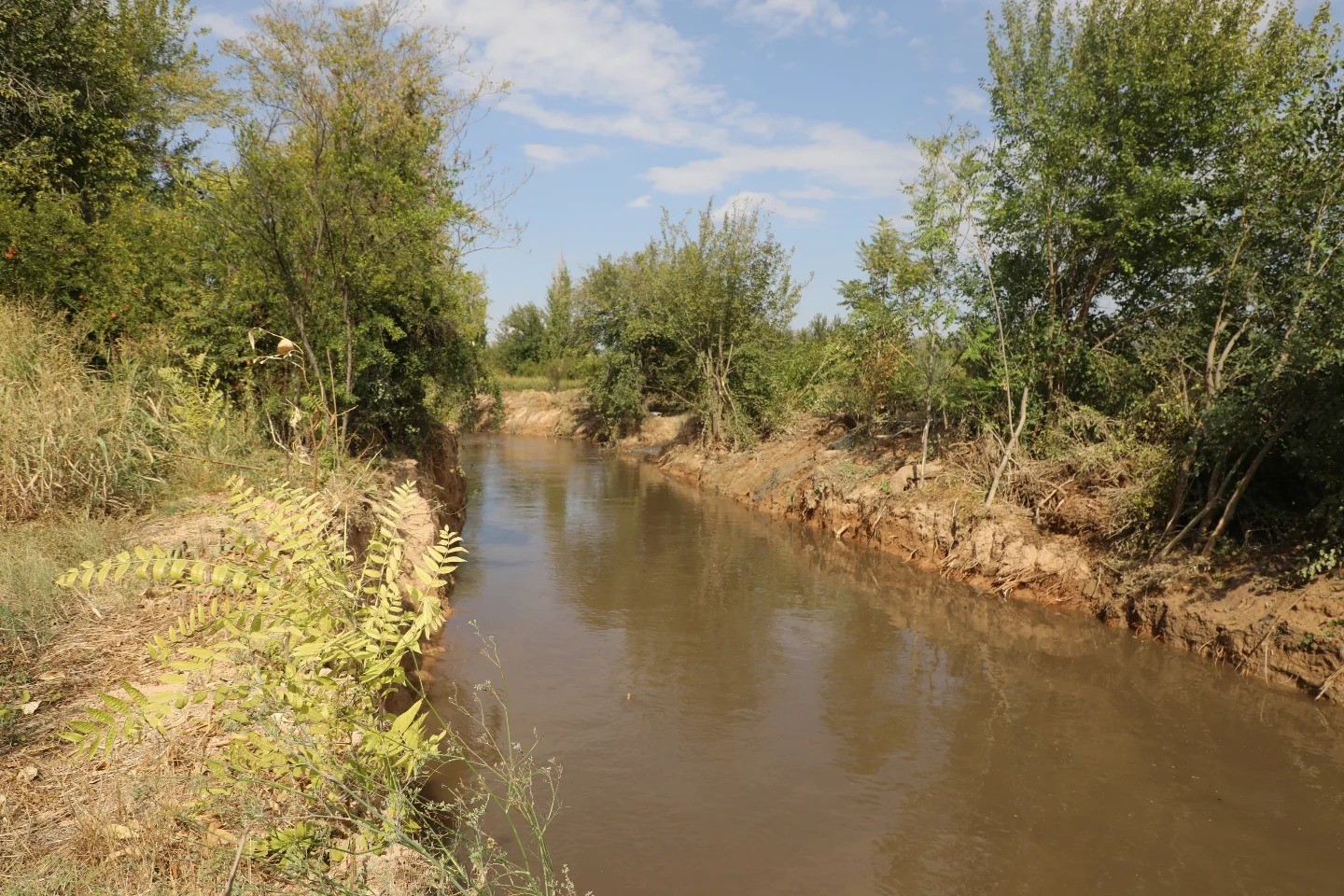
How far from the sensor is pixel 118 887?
9.29 ft

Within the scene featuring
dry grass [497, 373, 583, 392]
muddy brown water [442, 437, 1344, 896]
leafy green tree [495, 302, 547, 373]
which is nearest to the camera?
muddy brown water [442, 437, 1344, 896]

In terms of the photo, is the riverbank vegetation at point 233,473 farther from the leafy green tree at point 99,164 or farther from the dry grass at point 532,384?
the dry grass at point 532,384

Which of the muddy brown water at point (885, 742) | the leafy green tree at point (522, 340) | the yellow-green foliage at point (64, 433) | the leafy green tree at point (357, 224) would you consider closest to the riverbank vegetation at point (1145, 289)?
the muddy brown water at point (885, 742)

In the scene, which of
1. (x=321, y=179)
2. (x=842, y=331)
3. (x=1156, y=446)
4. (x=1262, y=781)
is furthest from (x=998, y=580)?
(x=321, y=179)

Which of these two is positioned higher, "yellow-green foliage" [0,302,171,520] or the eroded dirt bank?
"yellow-green foliage" [0,302,171,520]

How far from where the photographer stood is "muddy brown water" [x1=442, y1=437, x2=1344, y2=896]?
201 inches

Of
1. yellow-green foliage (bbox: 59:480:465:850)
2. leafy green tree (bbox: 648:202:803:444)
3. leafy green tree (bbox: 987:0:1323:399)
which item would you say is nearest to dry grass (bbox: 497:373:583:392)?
leafy green tree (bbox: 648:202:803:444)

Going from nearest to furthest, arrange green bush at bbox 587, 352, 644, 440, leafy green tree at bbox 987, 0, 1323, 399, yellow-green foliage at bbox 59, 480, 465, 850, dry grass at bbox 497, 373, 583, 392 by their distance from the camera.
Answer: yellow-green foliage at bbox 59, 480, 465, 850 → leafy green tree at bbox 987, 0, 1323, 399 → green bush at bbox 587, 352, 644, 440 → dry grass at bbox 497, 373, 583, 392

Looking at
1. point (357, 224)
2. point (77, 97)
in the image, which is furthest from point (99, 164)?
point (357, 224)

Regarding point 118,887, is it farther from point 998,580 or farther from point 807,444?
point 807,444

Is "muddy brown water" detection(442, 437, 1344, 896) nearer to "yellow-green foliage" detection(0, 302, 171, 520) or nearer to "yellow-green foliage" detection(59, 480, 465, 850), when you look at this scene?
"yellow-green foliage" detection(59, 480, 465, 850)

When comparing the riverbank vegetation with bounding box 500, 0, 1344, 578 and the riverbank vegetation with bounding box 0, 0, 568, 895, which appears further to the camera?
the riverbank vegetation with bounding box 500, 0, 1344, 578

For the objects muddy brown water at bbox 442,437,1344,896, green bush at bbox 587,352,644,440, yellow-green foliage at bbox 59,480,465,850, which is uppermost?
green bush at bbox 587,352,644,440

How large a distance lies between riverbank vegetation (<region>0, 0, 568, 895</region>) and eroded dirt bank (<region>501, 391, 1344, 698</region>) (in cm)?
736
